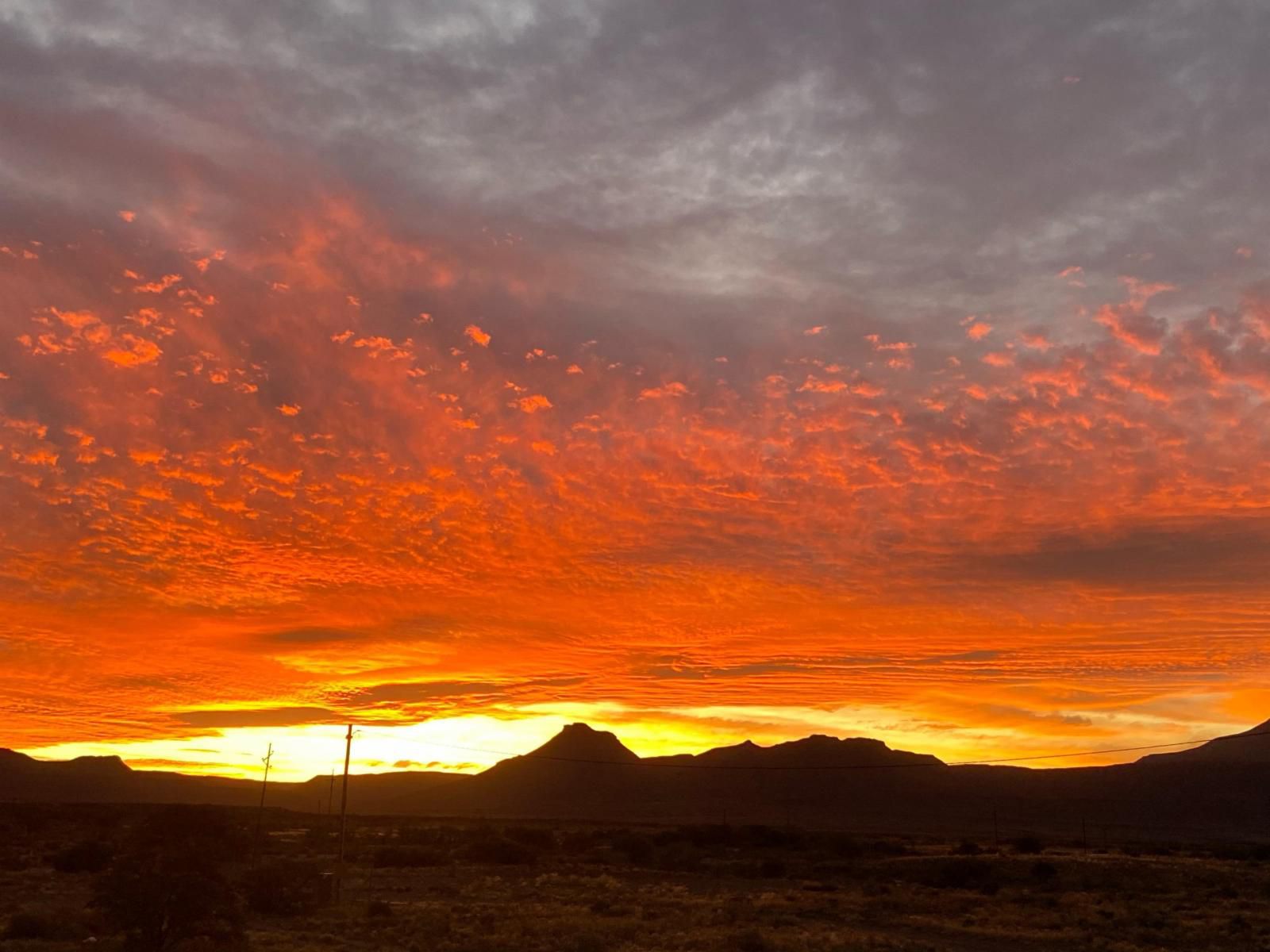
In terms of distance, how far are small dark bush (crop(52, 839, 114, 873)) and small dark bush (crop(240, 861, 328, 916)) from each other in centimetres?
1911

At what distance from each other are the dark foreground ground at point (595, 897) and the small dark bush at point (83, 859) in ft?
0.53

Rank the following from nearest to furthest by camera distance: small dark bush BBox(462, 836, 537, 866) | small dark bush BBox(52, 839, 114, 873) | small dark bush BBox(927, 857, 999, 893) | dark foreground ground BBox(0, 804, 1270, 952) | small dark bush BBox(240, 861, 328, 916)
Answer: dark foreground ground BBox(0, 804, 1270, 952) → small dark bush BBox(240, 861, 328, 916) → small dark bush BBox(927, 857, 999, 893) → small dark bush BBox(52, 839, 114, 873) → small dark bush BBox(462, 836, 537, 866)

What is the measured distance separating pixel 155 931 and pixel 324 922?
1162cm

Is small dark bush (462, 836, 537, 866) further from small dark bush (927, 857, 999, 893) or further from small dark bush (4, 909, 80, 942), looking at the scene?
small dark bush (4, 909, 80, 942)

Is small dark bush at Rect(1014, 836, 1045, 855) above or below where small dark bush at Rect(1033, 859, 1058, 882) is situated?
below

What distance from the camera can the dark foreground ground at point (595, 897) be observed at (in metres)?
29.7

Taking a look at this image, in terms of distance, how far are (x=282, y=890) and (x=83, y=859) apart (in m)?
23.8

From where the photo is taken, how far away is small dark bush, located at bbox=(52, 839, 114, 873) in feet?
183

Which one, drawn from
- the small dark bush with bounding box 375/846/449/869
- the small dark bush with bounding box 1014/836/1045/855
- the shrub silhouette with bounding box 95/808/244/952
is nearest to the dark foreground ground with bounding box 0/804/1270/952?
the shrub silhouette with bounding box 95/808/244/952

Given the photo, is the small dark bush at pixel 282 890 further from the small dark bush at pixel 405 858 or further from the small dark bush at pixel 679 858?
the small dark bush at pixel 679 858

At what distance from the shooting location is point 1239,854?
8431 centimetres

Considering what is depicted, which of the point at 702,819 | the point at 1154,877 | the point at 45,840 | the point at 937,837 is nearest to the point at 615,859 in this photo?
the point at 1154,877

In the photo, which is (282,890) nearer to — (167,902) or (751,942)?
(167,902)

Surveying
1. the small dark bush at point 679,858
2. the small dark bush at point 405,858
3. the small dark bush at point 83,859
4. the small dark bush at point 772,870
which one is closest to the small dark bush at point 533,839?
the small dark bush at point 679,858
